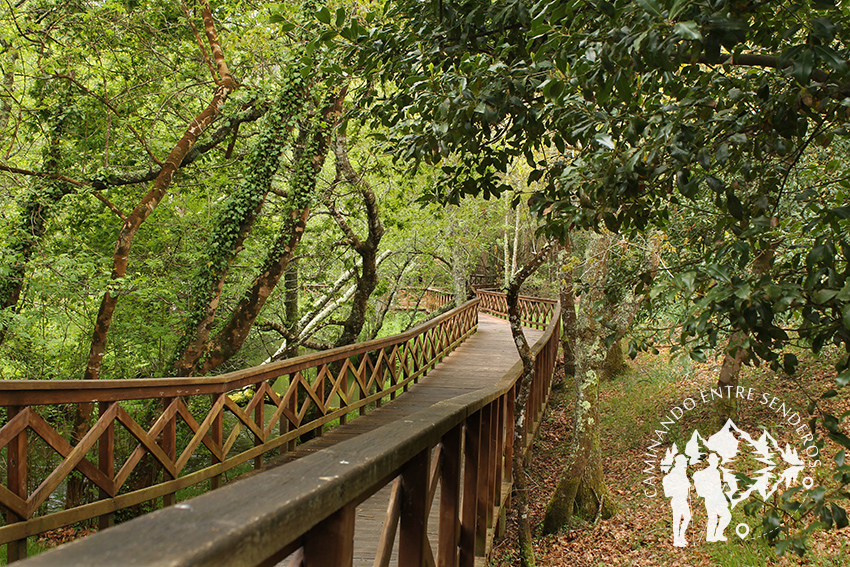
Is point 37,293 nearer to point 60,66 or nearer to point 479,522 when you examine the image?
point 60,66

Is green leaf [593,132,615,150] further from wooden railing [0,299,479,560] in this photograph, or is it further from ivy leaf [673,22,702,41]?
wooden railing [0,299,479,560]

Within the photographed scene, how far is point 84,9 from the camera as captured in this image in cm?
820

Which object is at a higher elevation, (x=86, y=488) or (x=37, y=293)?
(x=37, y=293)

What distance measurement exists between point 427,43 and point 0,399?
373cm

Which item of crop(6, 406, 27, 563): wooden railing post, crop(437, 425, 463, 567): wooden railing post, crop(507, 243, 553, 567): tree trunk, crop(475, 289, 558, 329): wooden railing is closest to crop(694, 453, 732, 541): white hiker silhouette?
crop(507, 243, 553, 567): tree trunk

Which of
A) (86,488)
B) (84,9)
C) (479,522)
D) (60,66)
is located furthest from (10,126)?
(479,522)

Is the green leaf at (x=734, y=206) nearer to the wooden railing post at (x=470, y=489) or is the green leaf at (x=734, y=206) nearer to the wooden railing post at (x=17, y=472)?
the wooden railing post at (x=470, y=489)

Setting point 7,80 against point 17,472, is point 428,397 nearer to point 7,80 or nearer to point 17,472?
point 17,472

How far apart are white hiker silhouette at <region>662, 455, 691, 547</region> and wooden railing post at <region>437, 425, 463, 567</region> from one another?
568 cm

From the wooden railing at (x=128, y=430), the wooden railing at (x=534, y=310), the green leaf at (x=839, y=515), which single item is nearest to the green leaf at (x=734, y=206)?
the green leaf at (x=839, y=515)

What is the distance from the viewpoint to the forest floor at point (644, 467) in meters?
6.45

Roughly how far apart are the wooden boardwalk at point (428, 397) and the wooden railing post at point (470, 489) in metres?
0.43

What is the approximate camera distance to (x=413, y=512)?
1647 millimetres

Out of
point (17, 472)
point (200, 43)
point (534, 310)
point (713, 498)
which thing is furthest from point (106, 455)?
point (534, 310)
